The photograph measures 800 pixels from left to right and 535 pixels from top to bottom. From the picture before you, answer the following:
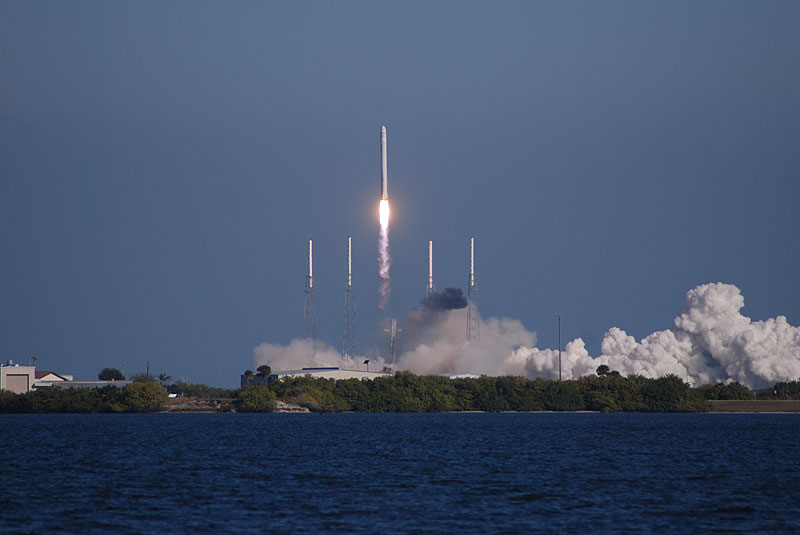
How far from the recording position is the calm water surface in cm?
4691

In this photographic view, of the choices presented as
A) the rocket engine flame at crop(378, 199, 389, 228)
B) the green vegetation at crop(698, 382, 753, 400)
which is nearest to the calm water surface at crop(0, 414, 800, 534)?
the rocket engine flame at crop(378, 199, 389, 228)

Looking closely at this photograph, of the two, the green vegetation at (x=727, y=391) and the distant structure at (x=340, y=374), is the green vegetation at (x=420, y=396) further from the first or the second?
the distant structure at (x=340, y=374)

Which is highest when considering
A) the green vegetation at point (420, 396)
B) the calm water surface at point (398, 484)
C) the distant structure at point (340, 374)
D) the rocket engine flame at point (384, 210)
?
the rocket engine flame at point (384, 210)

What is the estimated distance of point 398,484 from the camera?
60906mm

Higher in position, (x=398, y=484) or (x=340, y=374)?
(x=340, y=374)

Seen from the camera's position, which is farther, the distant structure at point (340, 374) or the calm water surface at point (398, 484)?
the distant structure at point (340, 374)

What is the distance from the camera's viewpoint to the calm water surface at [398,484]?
1847 inches

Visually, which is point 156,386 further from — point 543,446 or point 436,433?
point 543,446

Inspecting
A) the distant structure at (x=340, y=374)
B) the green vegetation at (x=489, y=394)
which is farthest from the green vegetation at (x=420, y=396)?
the distant structure at (x=340, y=374)

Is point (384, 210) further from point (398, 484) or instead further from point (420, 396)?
point (398, 484)

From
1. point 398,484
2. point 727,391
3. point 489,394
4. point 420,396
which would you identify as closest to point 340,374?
point 420,396

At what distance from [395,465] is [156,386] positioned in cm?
11639

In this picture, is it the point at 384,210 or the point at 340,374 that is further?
the point at 340,374

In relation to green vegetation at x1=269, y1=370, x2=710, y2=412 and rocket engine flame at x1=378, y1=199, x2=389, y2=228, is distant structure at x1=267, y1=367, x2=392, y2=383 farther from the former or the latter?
rocket engine flame at x1=378, y1=199, x2=389, y2=228
